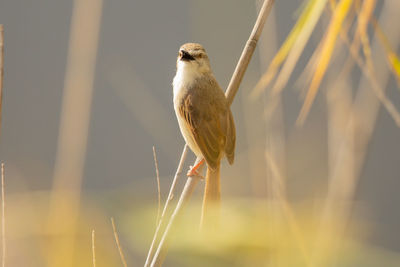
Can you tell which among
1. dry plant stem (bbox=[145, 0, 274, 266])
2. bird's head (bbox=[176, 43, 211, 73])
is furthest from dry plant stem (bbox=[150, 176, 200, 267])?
bird's head (bbox=[176, 43, 211, 73])

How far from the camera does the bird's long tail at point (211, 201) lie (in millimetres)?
1385

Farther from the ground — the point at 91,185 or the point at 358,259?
the point at 358,259

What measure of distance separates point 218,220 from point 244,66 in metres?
0.42

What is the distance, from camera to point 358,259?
3.81ft

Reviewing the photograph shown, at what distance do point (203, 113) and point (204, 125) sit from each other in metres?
0.04

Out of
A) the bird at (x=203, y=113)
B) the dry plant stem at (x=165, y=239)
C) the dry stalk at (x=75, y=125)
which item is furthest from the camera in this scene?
the bird at (x=203, y=113)

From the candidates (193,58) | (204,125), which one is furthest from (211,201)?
(193,58)

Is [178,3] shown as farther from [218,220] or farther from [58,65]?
[218,220]

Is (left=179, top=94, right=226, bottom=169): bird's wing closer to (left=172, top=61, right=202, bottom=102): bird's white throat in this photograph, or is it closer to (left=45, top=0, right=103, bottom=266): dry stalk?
(left=172, top=61, right=202, bottom=102): bird's white throat

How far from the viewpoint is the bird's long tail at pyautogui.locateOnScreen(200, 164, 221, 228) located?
4.55 ft

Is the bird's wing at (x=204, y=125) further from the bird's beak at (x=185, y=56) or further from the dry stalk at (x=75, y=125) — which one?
the dry stalk at (x=75, y=125)

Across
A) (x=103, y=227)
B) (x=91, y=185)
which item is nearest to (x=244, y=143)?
(x=103, y=227)

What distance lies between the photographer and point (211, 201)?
5.48 ft

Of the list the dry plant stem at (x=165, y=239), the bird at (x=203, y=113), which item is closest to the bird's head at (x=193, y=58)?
the bird at (x=203, y=113)
